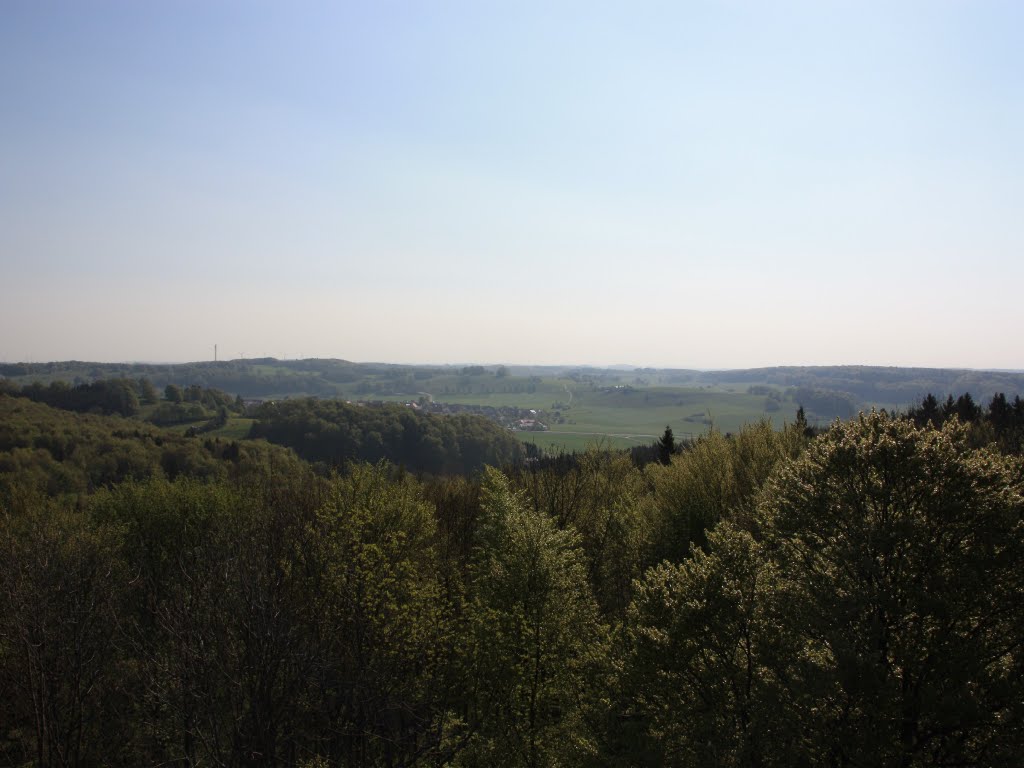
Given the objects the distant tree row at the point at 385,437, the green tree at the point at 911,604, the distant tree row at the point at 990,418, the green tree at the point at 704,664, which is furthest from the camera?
the distant tree row at the point at 385,437

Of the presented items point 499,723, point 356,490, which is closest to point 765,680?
point 499,723

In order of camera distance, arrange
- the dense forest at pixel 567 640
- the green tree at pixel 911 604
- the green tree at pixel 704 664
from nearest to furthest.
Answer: the green tree at pixel 911 604
the dense forest at pixel 567 640
the green tree at pixel 704 664

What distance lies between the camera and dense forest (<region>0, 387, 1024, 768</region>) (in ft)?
45.4

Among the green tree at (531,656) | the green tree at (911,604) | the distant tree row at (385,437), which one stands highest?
the green tree at (911,604)

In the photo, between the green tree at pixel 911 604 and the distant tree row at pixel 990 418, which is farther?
the distant tree row at pixel 990 418

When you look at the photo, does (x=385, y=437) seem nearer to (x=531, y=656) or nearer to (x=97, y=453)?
(x=97, y=453)

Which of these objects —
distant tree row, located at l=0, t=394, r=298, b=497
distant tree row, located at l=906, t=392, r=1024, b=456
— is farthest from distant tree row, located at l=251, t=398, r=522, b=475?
distant tree row, located at l=906, t=392, r=1024, b=456

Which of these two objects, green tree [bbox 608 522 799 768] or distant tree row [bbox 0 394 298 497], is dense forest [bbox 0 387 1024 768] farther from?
distant tree row [bbox 0 394 298 497]

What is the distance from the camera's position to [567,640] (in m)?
21.6

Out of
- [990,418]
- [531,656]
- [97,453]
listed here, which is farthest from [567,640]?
[97,453]

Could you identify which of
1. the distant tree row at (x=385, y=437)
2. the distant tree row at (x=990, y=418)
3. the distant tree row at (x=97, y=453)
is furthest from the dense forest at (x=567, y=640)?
the distant tree row at (x=385, y=437)

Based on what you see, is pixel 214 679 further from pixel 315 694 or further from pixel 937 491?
pixel 937 491

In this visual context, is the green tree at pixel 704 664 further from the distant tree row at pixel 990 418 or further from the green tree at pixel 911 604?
the distant tree row at pixel 990 418

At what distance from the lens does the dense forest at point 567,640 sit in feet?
45.4
